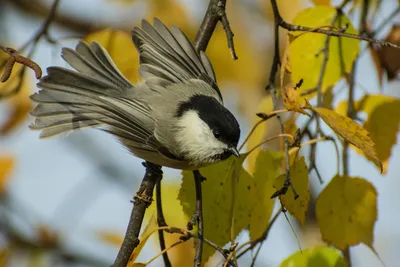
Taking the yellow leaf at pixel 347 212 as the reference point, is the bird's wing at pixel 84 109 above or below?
above

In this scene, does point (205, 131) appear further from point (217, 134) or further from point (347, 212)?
point (347, 212)

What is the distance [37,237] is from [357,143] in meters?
2.32

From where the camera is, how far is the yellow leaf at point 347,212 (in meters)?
1.27

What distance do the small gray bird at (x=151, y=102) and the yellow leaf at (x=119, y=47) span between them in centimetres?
4

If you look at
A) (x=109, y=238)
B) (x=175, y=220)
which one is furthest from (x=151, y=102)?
(x=109, y=238)

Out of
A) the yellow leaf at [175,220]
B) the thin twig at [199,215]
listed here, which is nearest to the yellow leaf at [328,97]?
the thin twig at [199,215]

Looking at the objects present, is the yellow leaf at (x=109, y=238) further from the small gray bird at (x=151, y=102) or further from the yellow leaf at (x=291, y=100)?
the yellow leaf at (x=291, y=100)

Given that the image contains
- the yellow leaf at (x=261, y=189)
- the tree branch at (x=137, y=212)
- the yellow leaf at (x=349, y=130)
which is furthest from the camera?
the yellow leaf at (x=261, y=189)

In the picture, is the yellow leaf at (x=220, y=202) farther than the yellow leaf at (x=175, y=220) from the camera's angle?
No

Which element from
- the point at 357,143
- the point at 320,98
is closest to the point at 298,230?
the point at 320,98

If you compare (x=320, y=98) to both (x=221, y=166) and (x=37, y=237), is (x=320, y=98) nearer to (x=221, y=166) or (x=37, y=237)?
(x=221, y=166)

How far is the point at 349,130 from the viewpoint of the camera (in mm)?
1056

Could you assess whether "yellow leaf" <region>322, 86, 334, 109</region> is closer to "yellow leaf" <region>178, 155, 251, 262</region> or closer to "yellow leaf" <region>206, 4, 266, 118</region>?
"yellow leaf" <region>178, 155, 251, 262</region>

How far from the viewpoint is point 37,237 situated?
10.1 feet
